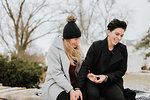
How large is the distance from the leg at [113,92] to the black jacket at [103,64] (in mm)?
63

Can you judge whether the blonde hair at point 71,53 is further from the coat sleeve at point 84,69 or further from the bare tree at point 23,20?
the bare tree at point 23,20

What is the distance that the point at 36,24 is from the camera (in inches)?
410

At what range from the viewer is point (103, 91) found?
1.76m

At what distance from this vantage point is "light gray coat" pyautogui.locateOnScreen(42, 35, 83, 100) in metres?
1.70

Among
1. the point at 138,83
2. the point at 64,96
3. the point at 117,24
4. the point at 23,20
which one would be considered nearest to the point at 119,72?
the point at 117,24

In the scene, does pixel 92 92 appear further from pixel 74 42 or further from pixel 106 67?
pixel 74 42

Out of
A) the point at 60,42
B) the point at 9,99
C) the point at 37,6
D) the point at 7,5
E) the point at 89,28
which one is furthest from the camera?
the point at 89,28

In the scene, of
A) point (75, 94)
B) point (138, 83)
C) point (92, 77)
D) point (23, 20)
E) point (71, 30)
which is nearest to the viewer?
point (75, 94)

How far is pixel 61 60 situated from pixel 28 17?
8.87 metres

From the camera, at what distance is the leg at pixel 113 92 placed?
164 cm

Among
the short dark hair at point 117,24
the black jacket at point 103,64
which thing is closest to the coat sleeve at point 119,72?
the black jacket at point 103,64

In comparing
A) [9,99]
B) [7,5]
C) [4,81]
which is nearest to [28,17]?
[7,5]

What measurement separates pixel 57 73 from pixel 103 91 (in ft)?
1.74

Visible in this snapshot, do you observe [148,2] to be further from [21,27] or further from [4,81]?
[4,81]
